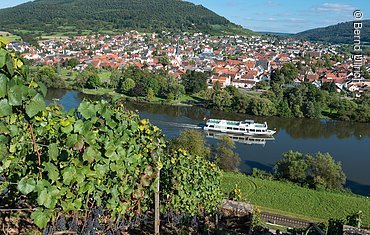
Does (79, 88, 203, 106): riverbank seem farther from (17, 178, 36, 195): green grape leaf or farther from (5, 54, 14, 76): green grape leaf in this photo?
(5, 54, 14, 76): green grape leaf

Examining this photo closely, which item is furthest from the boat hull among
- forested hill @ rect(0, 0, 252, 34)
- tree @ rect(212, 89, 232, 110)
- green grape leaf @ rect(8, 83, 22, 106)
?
forested hill @ rect(0, 0, 252, 34)

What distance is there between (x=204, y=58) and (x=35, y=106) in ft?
173

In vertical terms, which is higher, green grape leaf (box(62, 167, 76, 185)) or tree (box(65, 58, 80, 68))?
tree (box(65, 58, 80, 68))

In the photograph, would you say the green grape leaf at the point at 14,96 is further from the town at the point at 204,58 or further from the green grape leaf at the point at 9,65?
the town at the point at 204,58

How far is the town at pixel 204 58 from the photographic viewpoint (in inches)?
1399

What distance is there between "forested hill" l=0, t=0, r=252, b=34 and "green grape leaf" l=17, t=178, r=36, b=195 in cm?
7486

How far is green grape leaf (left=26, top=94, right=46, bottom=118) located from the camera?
4.08 feet

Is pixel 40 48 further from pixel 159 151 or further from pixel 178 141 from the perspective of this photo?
pixel 159 151

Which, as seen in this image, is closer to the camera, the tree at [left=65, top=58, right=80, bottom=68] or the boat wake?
the boat wake

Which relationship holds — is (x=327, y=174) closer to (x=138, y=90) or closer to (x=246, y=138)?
(x=246, y=138)

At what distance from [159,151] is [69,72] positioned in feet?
116

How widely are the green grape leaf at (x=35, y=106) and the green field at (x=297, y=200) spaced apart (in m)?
8.88

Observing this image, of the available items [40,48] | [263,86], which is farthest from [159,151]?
[40,48]

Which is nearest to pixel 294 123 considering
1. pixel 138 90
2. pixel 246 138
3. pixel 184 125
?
pixel 246 138
